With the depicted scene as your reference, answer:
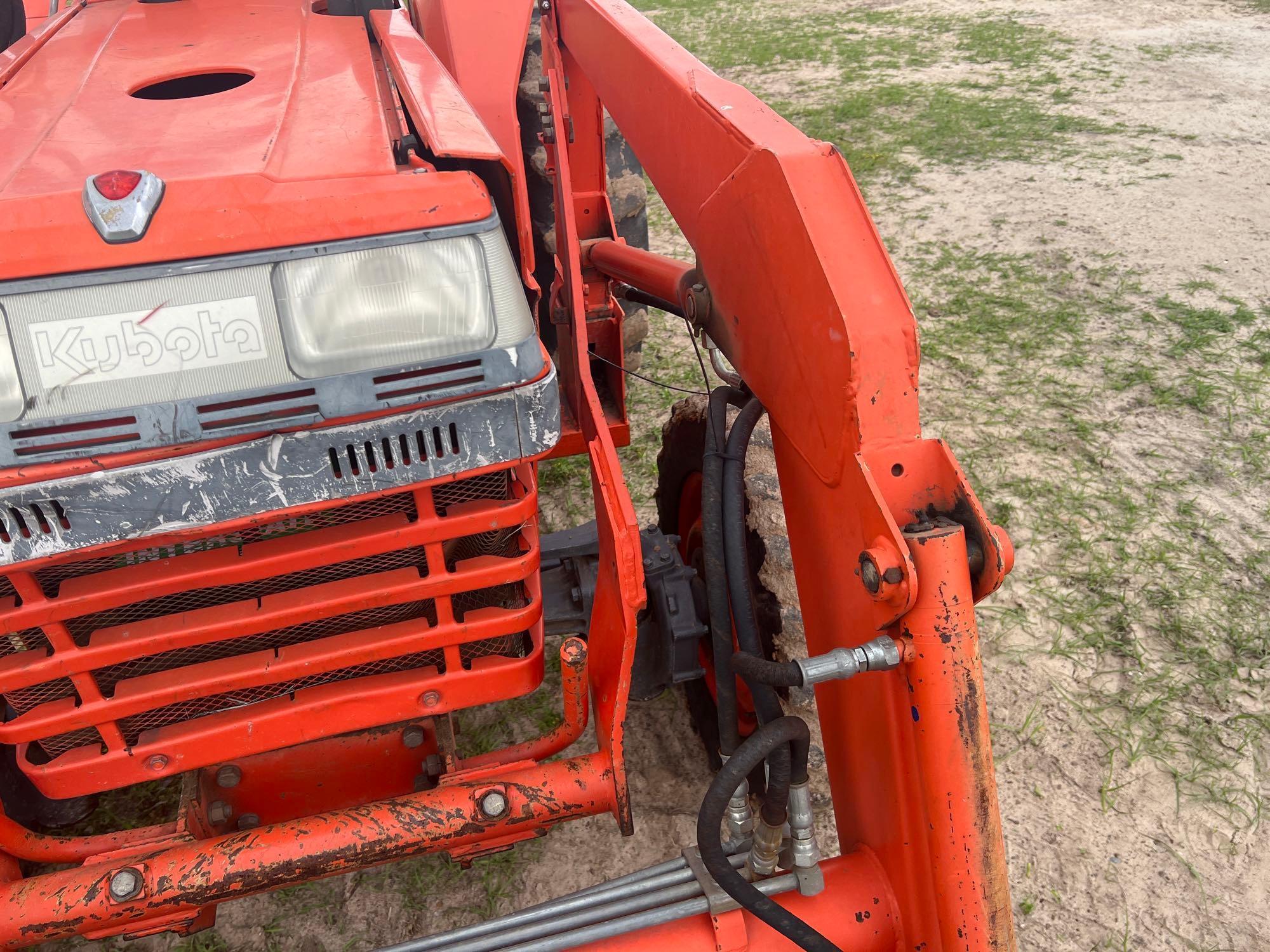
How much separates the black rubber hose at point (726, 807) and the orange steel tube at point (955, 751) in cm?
21

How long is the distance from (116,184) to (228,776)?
126 centimetres

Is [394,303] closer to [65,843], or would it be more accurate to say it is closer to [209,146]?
[209,146]

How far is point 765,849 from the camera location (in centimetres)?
155

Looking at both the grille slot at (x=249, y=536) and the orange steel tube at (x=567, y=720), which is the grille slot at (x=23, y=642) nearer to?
the grille slot at (x=249, y=536)

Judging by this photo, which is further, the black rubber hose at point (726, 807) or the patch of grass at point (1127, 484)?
the patch of grass at point (1127, 484)

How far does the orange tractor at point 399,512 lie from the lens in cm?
129

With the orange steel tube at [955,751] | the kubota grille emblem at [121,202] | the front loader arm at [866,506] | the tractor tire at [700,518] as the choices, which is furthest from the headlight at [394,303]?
the tractor tire at [700,518]

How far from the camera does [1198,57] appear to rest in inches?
314

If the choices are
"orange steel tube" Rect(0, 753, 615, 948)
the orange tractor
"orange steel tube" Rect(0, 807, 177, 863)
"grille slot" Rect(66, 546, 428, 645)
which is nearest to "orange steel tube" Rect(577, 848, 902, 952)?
the orange tractor

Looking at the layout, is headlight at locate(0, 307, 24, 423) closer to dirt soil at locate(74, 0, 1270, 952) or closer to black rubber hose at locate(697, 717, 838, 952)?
black rubber hose at locate(697, 717, 838, 952)

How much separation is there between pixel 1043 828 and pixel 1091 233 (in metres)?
4.13

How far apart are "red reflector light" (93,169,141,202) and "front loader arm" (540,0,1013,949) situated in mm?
956

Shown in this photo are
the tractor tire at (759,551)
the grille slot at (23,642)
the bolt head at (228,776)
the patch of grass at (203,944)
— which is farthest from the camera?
the patch of grass at (203,944)

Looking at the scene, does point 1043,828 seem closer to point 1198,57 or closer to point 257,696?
point 257,696
